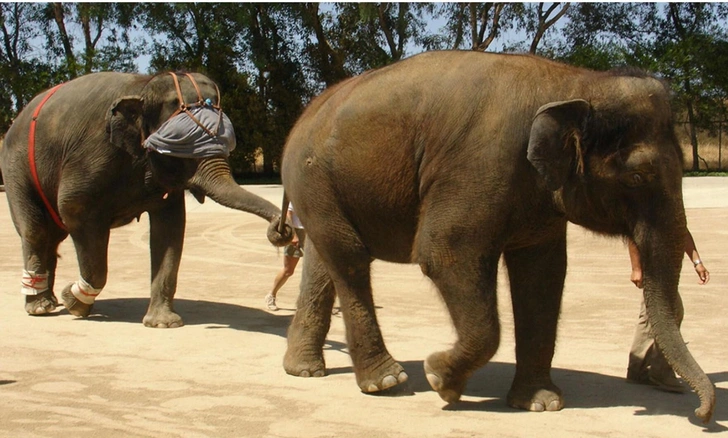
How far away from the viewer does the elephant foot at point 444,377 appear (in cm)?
507

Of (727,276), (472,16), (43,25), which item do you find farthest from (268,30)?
(727,276)

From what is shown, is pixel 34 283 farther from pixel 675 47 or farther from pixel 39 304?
pixel 675 47

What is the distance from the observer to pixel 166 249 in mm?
8477

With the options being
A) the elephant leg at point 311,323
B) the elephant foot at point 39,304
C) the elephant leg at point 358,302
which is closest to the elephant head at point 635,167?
the elephant leg at point 358,302

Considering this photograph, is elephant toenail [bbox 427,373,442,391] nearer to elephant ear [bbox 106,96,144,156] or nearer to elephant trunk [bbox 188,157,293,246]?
elephant trunk [bbox 188,157,293,246]

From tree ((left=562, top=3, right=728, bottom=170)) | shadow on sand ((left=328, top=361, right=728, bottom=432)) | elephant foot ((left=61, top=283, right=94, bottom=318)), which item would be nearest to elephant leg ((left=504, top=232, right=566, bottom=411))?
shadow on sand ((left=328, top=361, right=728, bottom=432))

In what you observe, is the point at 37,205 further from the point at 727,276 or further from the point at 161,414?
the point at 727,276

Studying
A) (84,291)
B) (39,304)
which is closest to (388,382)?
(84,291)

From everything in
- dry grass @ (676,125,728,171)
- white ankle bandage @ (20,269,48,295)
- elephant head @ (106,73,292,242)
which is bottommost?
dry grass @ (676,125,728,171)

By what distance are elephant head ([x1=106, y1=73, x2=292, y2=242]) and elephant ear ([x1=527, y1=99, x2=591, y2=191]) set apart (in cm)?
366

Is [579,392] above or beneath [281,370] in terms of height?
above

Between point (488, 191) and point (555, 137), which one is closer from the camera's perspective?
point (555, 137)

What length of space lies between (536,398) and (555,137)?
152cm

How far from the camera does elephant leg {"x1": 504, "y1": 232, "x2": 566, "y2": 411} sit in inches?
212
